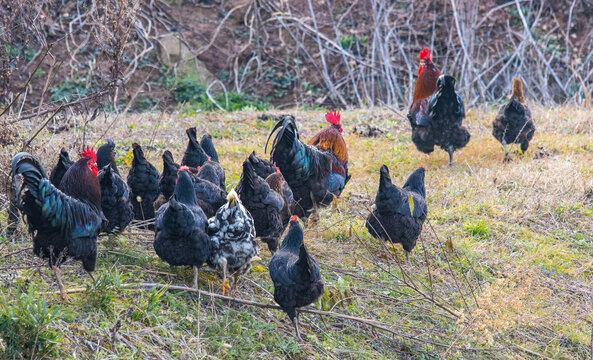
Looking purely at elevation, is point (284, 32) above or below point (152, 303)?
above

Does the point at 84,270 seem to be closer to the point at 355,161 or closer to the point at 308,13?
the point at 355,161

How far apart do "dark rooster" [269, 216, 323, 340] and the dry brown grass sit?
1.05 ft

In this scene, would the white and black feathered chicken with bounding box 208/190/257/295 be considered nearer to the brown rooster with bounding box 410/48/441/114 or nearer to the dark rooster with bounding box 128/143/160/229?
the dark rooster with bounding box 128/143/160/229

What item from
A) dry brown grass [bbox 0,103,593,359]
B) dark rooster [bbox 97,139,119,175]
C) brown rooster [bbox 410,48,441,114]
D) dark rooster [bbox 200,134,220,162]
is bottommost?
dry brown grass [bbox 0,103,593,359]

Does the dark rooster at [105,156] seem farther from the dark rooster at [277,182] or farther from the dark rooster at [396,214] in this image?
the dark rooster at [396,214]

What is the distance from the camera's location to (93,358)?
3713 millimetres

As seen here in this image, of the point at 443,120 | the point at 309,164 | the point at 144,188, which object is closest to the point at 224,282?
the point at 144,188

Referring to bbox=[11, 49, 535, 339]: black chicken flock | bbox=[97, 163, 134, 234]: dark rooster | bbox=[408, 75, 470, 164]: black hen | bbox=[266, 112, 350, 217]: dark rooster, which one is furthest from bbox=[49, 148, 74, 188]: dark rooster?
bbox=[408, 75, 470, 164]: black hen

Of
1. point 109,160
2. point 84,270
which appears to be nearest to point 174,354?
point 84,270

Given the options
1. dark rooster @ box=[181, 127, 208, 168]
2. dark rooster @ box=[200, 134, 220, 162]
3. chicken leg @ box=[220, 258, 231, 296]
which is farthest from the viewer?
dark rooster @ box=[200, 134, 220, 162]

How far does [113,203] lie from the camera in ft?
17.6

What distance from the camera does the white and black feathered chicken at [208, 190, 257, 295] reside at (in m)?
4.89

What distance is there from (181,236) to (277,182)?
1563 mm

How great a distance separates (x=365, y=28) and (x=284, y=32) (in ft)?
7.26
